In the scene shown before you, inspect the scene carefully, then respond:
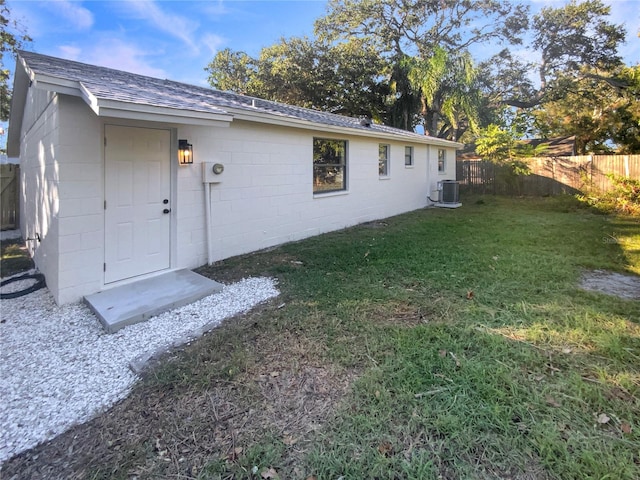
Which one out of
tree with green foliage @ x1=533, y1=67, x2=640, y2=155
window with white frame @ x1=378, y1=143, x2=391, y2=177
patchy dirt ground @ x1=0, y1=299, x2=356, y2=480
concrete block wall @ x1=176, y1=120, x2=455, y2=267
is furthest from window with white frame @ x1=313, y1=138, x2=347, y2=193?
tree with green foliage @ x1=533, y1=67, x2=640, y2=155

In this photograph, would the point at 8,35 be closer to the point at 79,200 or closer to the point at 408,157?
the point at 79,200

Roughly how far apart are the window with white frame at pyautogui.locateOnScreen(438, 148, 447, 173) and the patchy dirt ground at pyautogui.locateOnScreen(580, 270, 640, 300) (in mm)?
9992

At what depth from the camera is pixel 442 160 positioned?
14500 mm

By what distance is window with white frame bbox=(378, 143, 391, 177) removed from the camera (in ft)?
33.3

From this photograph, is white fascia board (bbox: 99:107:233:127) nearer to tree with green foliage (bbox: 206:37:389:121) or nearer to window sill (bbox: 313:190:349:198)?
window sill (bbox: 313:190:349:198)

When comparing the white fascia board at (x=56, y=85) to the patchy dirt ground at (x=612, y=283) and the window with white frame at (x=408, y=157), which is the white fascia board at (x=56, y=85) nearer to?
the patchy dirt ground at (x=612, y=283)

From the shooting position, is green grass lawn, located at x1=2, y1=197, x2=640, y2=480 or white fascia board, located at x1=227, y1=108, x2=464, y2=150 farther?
white fascia board, located at x1=227, y1=108, x2=464, y2=150

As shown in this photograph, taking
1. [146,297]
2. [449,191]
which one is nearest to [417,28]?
[449,191]

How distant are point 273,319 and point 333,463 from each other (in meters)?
1.90

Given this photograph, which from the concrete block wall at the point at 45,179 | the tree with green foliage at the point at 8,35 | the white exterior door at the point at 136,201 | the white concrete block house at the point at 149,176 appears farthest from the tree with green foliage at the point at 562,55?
the tree with green foliage at the point at 8,35

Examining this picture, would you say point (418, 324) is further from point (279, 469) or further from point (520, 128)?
point (520, 128)

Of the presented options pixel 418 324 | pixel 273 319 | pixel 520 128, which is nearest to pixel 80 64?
pixel 273 319

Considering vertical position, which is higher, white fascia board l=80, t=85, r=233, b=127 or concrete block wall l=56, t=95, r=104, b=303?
white fascia board l=80, t=85, r=233, b=127

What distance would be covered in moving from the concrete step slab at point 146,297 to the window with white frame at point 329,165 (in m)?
3.93
